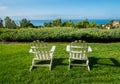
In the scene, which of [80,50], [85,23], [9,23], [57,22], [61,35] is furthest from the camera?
[57,22]

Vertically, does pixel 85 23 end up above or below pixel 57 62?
above

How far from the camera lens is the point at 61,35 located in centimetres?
1297

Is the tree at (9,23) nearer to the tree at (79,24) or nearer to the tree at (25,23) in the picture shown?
the tree at (25,23)

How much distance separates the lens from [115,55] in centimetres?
921

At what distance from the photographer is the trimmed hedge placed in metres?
13.0

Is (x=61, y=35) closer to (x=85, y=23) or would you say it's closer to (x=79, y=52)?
(x=85, y=23)

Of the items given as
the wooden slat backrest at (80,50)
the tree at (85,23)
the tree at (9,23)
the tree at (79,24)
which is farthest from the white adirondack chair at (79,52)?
the tree at (9,23)

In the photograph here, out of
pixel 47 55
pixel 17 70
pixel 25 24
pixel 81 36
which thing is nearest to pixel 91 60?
pixel 47 55

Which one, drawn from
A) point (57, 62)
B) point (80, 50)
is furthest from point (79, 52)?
point (57, 62)

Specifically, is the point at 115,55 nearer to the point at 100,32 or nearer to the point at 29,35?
the point at 100,32

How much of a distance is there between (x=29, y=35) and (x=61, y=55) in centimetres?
443

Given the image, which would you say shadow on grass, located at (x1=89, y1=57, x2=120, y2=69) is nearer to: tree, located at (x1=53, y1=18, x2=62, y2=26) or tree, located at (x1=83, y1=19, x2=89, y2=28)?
tree, located at (x1=83, y1=19, x2=89, y2=28)

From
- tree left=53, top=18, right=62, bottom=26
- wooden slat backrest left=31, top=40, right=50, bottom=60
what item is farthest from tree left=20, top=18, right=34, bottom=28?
wooden slat backrest left=31, top=40, right=50, bottom=60

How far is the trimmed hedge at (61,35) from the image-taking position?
1297cm
